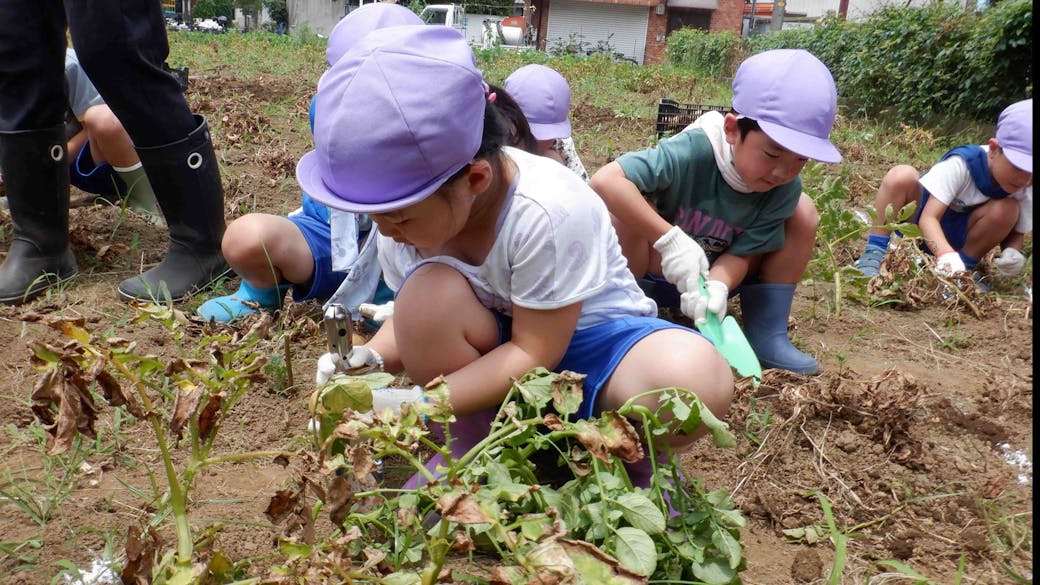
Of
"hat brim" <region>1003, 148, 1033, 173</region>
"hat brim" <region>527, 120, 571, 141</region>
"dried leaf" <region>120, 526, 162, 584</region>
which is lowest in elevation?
"dried leaf" <region>120, 526, 162, 584</region>

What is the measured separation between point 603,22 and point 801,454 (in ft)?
113

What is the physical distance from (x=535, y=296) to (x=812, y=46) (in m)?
11.2

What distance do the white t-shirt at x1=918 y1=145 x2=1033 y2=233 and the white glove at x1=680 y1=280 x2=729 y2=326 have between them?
1.56 m

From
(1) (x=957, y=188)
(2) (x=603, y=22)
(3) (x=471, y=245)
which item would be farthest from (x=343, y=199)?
(2) (x=603, y=22)

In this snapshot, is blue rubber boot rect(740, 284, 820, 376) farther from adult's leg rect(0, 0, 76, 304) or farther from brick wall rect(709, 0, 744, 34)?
brick wall rect(709, 0, 744, 34)

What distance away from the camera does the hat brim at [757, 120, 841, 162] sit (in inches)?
71.9

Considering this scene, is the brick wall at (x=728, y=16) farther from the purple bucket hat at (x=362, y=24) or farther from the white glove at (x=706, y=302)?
the white glove at (x=706, y=302)

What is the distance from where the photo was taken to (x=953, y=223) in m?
3.14

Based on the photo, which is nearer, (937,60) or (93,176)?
(93,176)

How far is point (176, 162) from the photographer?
7.23 feet

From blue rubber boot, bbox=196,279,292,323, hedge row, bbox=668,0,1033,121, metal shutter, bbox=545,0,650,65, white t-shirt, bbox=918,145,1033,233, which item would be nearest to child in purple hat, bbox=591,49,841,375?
blue rubber boot, bbox=196,279,292,323

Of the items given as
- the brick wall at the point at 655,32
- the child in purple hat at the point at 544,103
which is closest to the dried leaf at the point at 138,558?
the child in purple hat at the point at 544,103

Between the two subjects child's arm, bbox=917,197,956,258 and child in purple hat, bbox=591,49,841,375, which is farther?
child's arm, bbox=917,197,956,258

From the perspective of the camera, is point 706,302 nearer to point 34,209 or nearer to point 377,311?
point 377,311
